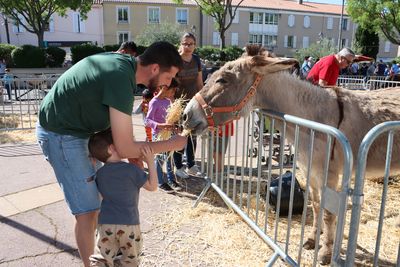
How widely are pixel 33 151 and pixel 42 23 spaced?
101 ft

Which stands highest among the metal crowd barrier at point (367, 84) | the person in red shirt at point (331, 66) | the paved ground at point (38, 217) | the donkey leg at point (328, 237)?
the person in red shirt at point (331, 66)

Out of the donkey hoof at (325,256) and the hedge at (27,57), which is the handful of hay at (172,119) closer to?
the donkey hoof at (325,256)

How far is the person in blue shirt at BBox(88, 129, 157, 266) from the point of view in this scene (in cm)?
262

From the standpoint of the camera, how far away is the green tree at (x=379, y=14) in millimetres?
32066

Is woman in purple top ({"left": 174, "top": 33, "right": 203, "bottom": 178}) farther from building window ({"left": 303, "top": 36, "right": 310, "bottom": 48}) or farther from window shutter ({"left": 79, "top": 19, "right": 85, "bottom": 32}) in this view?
building window ({"left": 303, "top": 36, "right": 310, "bottom": 48})

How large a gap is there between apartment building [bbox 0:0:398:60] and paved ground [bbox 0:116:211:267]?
45.1 metres

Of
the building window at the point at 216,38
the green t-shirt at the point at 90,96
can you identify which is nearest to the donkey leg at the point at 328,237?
the green t-shirt at the point at 90,96

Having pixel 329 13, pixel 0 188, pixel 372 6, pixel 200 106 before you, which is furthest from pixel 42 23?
pixel 329 13

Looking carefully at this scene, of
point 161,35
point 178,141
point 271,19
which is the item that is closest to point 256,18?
point 271,19

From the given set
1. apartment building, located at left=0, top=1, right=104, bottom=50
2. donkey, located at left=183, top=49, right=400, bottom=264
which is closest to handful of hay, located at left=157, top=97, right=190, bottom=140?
donkey, located at left=183, top=49, right=400, bottom=264

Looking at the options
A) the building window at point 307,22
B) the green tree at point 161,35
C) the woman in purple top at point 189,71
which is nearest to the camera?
the woman in purple top at point 189,71

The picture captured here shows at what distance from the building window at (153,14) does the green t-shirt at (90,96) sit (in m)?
52.7

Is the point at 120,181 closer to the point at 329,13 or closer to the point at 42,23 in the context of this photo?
the point at 42,23

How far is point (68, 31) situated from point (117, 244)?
189 feet
